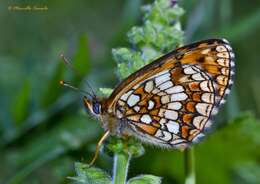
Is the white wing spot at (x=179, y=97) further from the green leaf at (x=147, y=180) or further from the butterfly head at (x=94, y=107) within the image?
the green leaf at (x=147, y=180)


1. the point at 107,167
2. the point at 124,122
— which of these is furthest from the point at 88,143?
the point at 124,122

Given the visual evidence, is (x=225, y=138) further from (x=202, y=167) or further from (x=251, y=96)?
(x=251, y=96)

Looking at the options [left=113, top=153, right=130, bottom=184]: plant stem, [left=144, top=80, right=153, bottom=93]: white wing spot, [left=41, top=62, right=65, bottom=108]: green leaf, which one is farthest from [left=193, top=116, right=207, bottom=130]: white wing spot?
[left=41, top=62, right=65, bottom=108]: green leaf

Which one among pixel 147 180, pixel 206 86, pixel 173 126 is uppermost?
pixel 206 86

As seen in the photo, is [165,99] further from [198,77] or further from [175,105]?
[198,77]

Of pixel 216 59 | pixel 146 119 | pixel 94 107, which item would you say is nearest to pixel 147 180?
pixel 146 119

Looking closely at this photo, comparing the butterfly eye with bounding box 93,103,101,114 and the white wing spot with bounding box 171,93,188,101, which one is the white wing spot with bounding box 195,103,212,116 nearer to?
Result: the white wing spot with bounding box 171,93,188,101

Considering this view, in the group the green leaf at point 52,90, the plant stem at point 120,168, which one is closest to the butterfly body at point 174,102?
the plant stem at point 120,168
